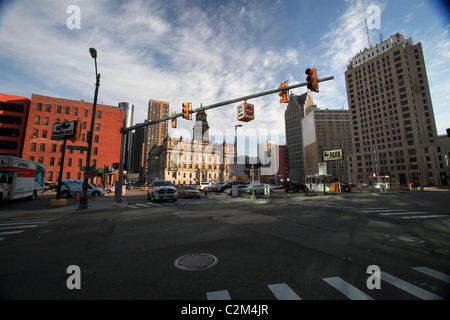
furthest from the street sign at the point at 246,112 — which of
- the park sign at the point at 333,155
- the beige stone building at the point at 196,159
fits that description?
the beige stone building at the point at 196,159

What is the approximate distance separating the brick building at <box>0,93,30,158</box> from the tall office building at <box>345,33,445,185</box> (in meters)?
120

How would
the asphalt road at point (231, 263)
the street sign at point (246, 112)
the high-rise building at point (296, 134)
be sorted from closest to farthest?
1. the asphalt road at point (231, 263)
2. the street sign at point (246, 112)
3. the high-rise building at point (296, 134)

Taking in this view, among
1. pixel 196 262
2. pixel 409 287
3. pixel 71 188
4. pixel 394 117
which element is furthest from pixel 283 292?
pixel 394 117

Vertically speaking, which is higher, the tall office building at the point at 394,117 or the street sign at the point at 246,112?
the tall office building at the point at 394,117

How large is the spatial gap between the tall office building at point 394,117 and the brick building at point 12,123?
120090 millimetres

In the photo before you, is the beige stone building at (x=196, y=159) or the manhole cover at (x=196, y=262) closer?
the manhole cover at (x=196, y=262)

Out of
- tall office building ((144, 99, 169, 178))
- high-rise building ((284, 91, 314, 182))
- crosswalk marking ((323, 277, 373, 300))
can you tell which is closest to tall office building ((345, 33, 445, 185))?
high-rise building ((284, 91, 314, 182))

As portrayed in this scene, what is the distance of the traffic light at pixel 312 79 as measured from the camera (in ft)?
32.0

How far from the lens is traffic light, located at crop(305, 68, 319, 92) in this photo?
384 inches

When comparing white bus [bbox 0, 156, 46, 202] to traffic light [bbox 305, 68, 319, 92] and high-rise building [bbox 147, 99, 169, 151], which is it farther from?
high-rise building [bbox 147, 99, 169, 151]

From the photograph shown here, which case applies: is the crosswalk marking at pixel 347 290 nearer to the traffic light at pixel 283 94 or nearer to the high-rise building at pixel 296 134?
the traffic light at pixel 283 94

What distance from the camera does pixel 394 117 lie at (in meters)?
92.2

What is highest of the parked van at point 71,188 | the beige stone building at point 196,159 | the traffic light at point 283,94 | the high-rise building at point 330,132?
the high-rise building at point 330,132
